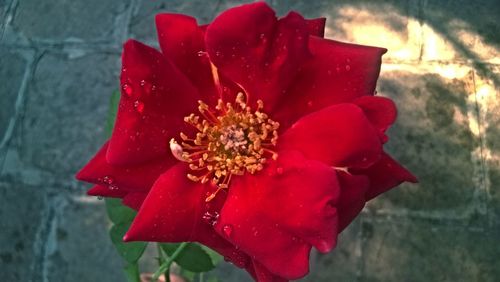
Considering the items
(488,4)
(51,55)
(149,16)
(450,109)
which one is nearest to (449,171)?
(450,109)

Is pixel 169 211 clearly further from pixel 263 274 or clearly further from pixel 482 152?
pixel 482 152

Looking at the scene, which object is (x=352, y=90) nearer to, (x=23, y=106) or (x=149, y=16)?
(x=149, y=16)

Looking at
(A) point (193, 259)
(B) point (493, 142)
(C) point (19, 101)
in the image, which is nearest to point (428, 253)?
(B) point (493, 142)

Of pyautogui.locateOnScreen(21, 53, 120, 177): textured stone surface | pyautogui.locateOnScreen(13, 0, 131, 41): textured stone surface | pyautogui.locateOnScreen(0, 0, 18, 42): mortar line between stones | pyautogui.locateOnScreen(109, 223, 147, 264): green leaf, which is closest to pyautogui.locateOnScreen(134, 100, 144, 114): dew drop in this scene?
pyautogui.locateOnScreen(109, 223, 147, 264): green leaf

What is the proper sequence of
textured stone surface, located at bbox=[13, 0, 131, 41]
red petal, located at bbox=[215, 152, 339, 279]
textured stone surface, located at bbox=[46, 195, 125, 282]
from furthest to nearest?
textured stone surface, located at bbox=[13, 0, 131, 41], textured stone surface, located at bbox=[46, 195, 125, 282], red petal, located at bbox=[215, 152, 339, 279]

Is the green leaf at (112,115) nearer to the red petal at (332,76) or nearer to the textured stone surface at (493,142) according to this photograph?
the red petal at (332,76)

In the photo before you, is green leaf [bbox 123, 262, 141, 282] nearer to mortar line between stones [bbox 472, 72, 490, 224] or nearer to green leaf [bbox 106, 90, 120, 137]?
green leaf [bbox 106, 90, 120, 137]
